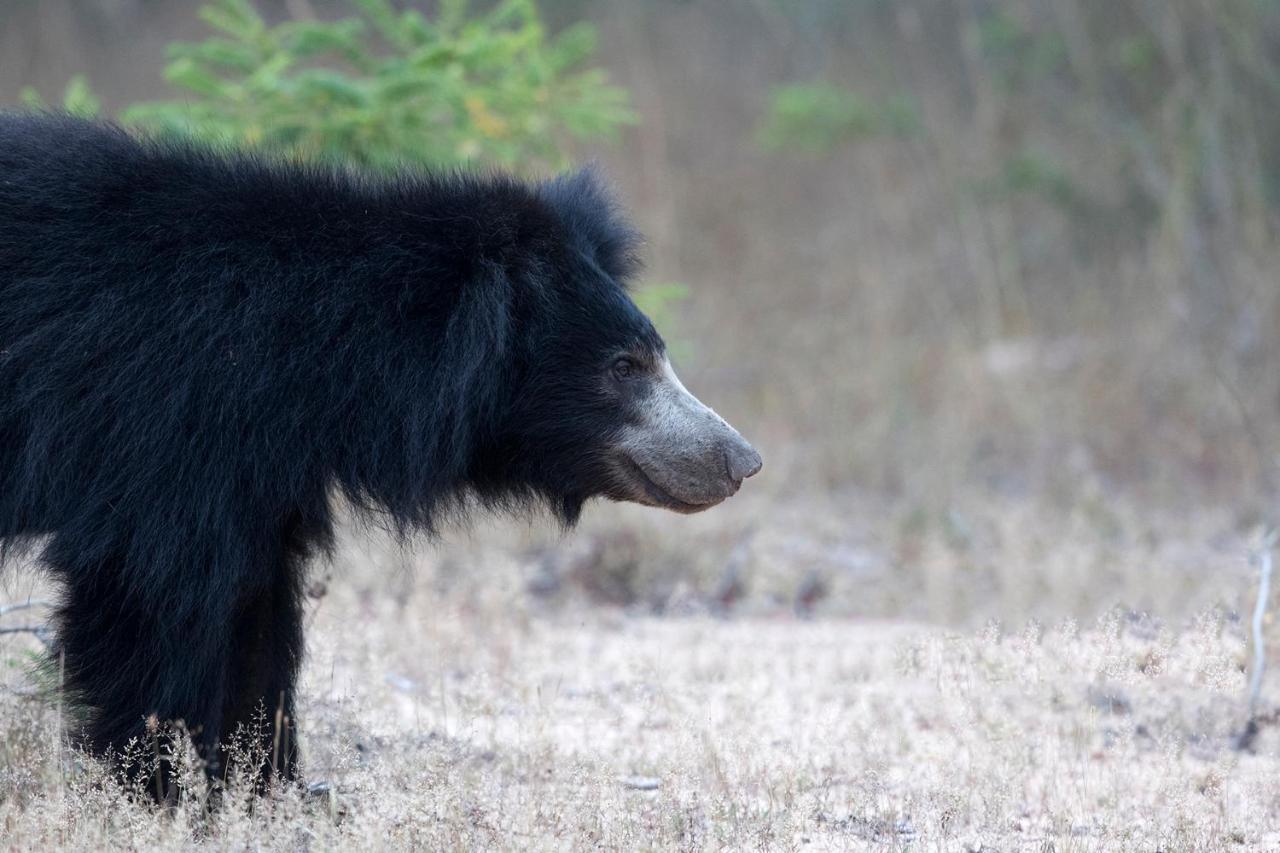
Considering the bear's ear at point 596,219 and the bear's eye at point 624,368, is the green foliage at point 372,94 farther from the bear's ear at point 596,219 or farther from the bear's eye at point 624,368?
the bear's eye at point 624,368

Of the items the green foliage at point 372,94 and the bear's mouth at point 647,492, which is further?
the green foliage at point 372,94

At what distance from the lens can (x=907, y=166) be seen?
46.0 ft

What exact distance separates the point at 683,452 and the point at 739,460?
5.6 inches

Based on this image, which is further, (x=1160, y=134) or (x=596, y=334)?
(x=1160, y=134)

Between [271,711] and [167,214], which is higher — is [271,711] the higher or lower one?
the lower one

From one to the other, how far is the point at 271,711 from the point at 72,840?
67cm

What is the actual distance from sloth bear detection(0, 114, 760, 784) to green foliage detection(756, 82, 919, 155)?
7.11 m

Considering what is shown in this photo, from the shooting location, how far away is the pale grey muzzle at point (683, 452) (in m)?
3.39

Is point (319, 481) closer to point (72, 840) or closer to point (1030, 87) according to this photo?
point (72, 840)

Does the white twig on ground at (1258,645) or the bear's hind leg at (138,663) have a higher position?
the white twig on ground at (1258,645)

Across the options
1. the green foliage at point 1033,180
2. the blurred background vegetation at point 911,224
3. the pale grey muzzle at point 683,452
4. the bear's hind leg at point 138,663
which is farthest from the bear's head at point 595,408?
the green foliage at point 1033,180

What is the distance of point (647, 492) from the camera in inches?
136

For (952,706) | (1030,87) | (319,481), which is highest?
(1030,87)

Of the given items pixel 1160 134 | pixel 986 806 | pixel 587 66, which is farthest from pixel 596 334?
pixel 587 66
